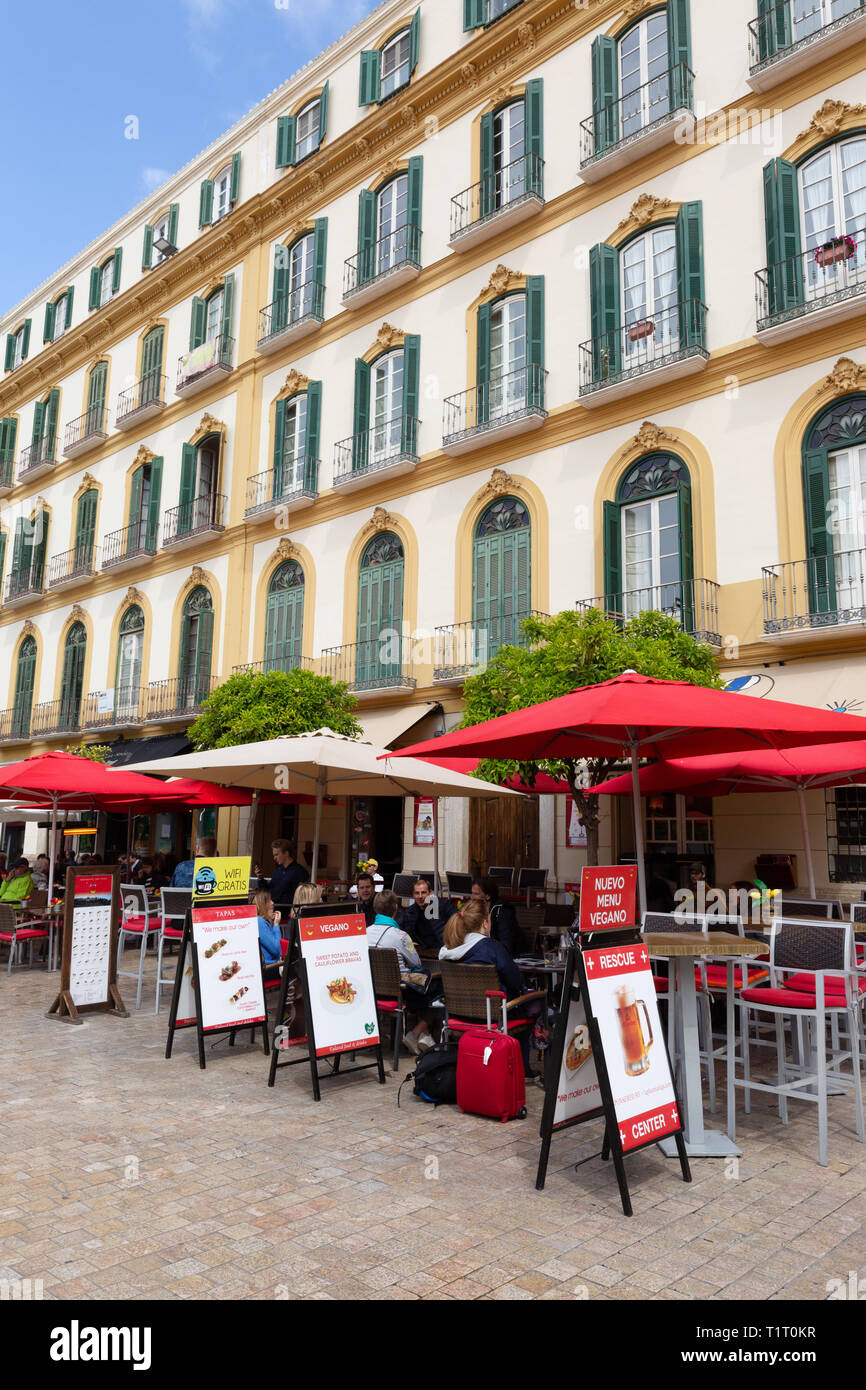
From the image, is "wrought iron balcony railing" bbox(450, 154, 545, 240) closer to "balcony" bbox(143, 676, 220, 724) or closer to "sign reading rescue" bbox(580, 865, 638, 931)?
"balcony" bbox(143, 676, 220, 724)

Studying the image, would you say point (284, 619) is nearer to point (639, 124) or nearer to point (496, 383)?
point (496, 383)

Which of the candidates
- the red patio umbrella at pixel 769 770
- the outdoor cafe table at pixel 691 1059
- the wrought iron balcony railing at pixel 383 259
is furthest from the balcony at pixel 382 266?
the outdoor cafe table at pixel 691 1059

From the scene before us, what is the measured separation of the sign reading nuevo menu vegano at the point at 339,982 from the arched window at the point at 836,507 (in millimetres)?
7843

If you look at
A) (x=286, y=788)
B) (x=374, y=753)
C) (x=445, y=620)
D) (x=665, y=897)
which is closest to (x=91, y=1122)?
(x=374, y=753)

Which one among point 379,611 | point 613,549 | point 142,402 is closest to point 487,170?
point 613,549

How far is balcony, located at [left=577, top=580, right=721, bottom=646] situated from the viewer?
13.0m

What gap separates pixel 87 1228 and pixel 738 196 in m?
14.7

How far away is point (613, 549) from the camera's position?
14453mm

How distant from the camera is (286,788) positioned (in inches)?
453

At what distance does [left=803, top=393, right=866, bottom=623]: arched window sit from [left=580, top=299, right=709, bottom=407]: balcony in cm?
214

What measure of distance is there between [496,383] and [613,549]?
170 inches

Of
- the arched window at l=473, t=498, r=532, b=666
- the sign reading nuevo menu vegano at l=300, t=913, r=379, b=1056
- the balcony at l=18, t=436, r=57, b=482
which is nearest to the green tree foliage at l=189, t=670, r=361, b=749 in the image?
the arched window at l=473, t=498, r=532, b=666

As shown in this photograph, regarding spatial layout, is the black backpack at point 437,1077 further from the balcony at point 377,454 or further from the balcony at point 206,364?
the balcony at point 206,364
